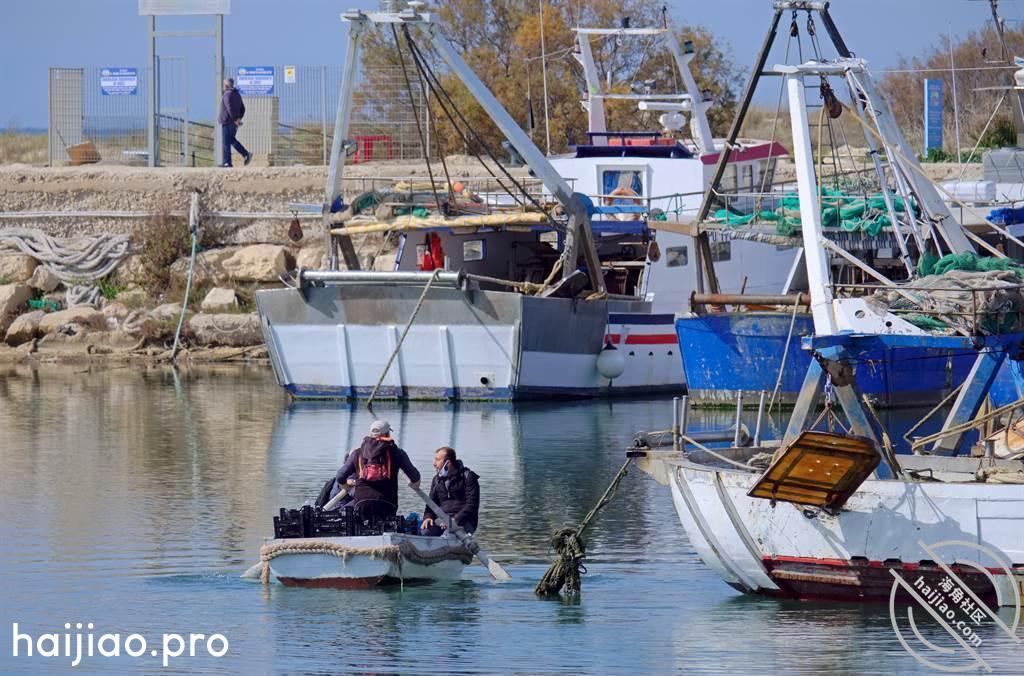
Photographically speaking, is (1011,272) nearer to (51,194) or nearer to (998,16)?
(998,16)

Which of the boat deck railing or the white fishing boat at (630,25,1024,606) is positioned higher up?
the boat deck railing

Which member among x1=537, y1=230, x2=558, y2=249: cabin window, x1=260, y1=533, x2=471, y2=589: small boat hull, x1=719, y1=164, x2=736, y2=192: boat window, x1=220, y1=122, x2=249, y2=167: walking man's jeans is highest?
x1=220, y1=122, x2=249, y2=167: walking man's jeans

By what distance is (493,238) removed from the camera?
32.2 metres

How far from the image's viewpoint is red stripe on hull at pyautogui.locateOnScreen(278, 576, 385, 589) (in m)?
14.5

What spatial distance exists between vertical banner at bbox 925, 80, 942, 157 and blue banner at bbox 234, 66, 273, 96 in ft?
50.2

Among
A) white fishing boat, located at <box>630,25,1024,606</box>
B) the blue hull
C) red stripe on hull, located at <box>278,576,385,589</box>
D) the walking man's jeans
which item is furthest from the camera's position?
the walking man's jeans

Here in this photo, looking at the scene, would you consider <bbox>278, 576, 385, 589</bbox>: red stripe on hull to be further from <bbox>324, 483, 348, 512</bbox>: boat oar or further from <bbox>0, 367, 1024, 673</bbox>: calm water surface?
<bbox>324, 483, 348, 512</bbox>: boat oar

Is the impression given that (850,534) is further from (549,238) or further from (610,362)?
(549,238)

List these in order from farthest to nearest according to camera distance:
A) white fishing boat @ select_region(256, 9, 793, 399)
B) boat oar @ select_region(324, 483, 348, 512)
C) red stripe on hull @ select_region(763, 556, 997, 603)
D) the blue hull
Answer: white fishing boat @ select_region(256, 9, 793, 399) → the blue hull → boat oar @ select_region(324, 483, 348, 512) → red stripe on hull @ select_region(763, 556, 997, 603)

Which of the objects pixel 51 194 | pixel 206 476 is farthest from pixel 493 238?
pixel 51 194

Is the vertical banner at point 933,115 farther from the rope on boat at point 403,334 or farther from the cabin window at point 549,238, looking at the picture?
the rope on boat at point 403,334

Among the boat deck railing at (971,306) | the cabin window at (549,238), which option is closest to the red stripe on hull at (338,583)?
the boat deck railing at (971,306)

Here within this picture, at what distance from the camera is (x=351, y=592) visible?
14.5 m

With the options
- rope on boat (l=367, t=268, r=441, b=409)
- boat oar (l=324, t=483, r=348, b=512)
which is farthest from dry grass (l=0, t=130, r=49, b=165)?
boat oar (l=324, t=483, r=348, b=512)
